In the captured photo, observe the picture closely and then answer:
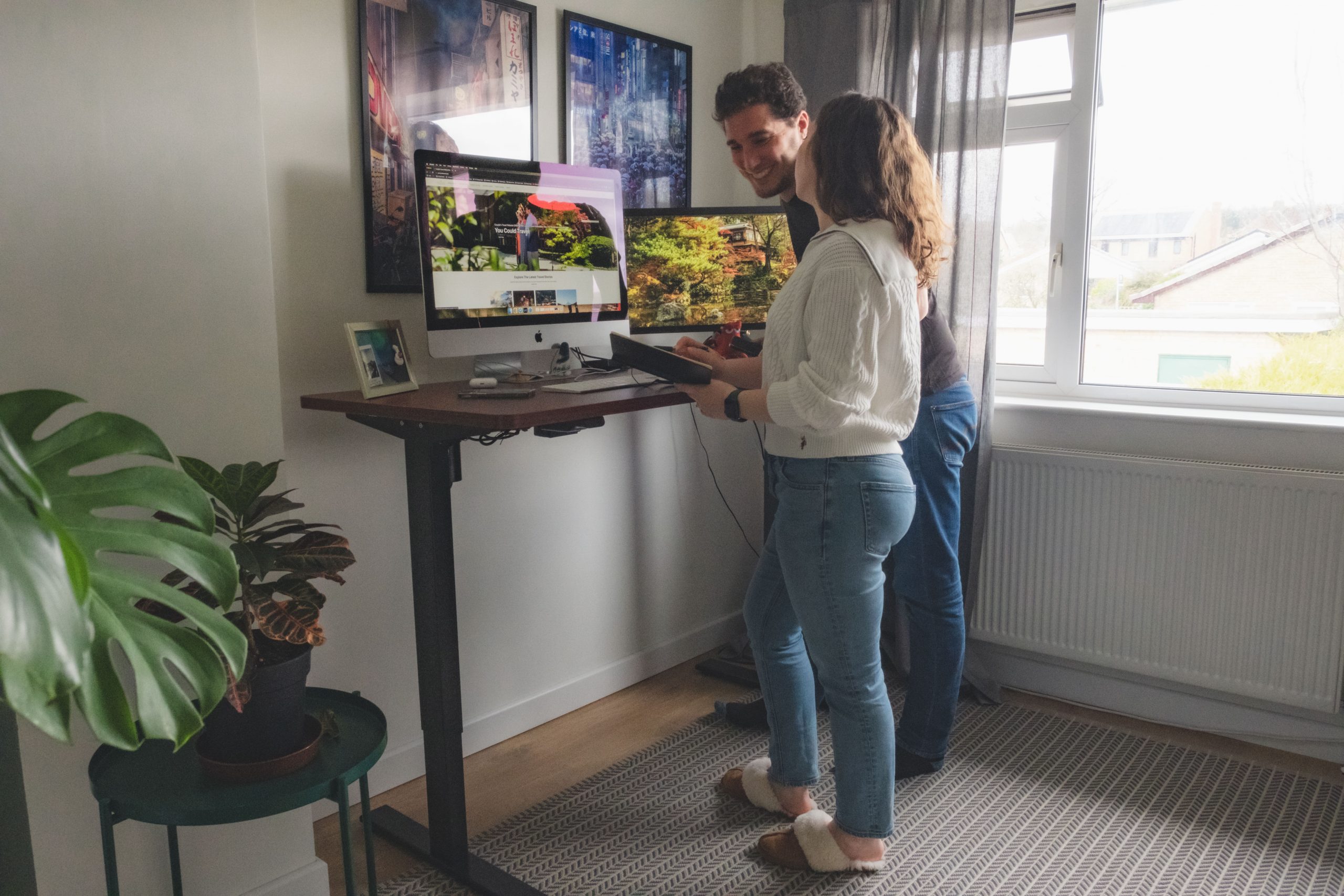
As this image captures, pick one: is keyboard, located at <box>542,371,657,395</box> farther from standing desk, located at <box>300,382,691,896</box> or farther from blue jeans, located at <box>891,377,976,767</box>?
blue jeans, located at <box>891,377,976,767</box>

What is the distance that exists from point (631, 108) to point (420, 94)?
0.72 m

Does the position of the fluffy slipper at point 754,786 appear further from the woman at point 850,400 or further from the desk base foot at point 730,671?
the desk base foot at point 730,671

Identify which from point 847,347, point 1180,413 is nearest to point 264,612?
point 847,347

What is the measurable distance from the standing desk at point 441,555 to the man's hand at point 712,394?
0.12 feet

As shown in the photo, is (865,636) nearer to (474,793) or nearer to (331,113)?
(474,793)

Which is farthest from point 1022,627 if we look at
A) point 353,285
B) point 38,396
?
point 38,396

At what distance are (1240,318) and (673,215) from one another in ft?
5.03

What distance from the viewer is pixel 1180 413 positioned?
251 centimetres

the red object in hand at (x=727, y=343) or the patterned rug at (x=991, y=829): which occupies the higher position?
the red object in hand at (x=727, y=343)

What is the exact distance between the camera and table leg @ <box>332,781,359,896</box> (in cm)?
138

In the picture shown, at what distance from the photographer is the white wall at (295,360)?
140 centimetres

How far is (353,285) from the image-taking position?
6.68ft

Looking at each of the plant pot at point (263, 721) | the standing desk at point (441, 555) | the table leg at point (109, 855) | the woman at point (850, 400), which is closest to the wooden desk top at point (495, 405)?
the standing desk at point (441, 555)

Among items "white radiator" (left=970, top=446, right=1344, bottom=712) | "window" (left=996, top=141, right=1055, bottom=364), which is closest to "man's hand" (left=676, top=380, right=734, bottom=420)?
"white radiator" (left=970, top=446, right=1344, bottom=712)
